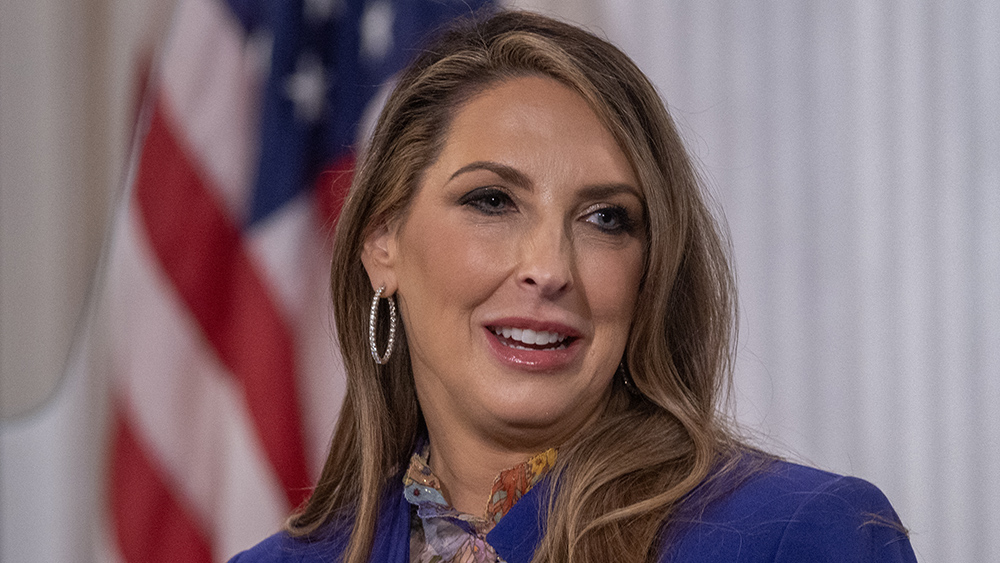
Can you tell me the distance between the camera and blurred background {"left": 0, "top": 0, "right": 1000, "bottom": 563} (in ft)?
7.42

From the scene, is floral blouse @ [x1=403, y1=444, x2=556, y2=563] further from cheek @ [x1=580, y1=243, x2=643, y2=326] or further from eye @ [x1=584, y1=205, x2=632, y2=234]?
eye @ [x1=584, y1=205, x2=632, y2=234]

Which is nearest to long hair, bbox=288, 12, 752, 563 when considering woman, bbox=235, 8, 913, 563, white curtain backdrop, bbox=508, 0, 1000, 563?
woman, bbox=235, 8, 913, 563

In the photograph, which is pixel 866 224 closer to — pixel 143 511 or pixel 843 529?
pixel 843 529

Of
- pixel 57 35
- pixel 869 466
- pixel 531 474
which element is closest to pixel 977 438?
pixel 869 466

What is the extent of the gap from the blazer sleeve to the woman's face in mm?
360

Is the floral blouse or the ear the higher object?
the ear

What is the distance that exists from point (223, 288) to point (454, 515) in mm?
1141

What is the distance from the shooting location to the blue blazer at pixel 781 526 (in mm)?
1257

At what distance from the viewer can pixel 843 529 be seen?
126cm

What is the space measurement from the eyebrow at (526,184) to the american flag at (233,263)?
39.0 inches

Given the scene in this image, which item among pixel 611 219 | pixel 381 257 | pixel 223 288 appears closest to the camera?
pixel 611 219

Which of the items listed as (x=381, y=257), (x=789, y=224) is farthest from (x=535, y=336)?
(x=789, y=224)

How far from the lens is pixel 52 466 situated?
8.17ft

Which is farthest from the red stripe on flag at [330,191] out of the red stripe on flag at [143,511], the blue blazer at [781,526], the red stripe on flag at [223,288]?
the blue blazer at [781,526]
